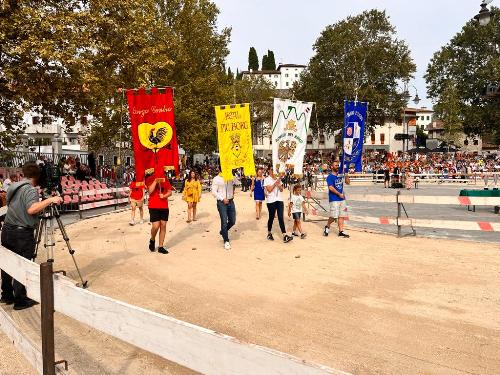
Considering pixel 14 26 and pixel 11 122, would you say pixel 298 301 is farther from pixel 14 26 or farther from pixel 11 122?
pixel 11 122

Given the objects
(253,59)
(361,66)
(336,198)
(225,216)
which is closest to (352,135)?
(336,198)

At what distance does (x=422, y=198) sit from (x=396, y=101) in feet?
147

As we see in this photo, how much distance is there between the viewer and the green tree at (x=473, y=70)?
155 feet

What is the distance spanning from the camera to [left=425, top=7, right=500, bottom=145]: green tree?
155ft

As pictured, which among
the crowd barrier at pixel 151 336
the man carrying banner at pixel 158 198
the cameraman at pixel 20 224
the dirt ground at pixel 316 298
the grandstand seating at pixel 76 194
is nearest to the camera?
the crowd barrier at pixel 151 336

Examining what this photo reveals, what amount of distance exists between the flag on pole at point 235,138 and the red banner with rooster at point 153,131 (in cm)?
170

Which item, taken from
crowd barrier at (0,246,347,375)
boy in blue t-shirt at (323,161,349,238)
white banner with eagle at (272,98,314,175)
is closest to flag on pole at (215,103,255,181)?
white banner with eagle at (272,98,314,175)

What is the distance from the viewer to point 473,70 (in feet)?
165

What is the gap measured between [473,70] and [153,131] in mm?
52050

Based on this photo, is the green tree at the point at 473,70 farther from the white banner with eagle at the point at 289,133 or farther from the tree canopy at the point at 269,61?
the tree canopy at the point at 269,61

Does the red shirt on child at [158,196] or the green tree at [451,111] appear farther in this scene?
the green tree at [451,111]

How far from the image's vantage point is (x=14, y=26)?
1248 cm

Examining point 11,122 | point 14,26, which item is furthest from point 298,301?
point 11,122

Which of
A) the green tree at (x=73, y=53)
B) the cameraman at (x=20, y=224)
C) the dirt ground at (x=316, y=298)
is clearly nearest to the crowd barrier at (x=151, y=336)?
the dirt ground at (x=316, y=298)
